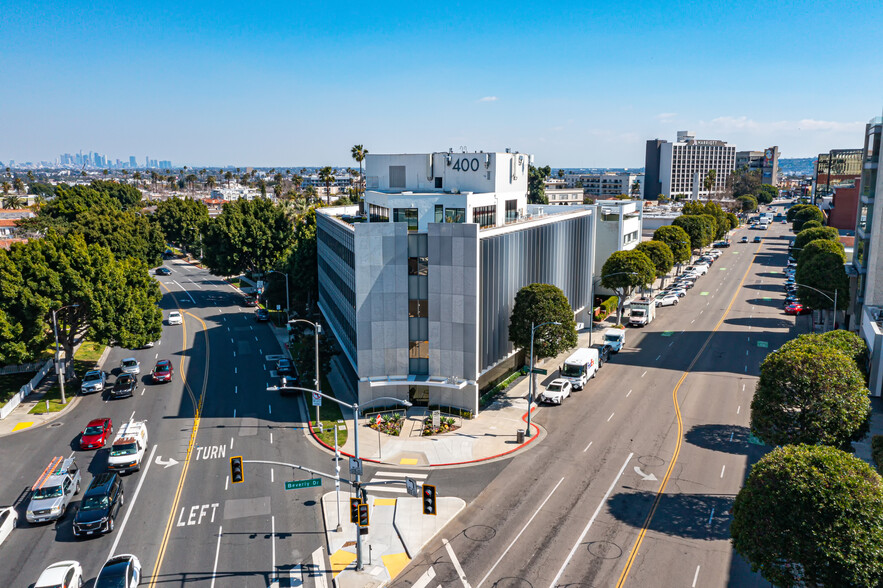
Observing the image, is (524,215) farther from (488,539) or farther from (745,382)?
(488,539)

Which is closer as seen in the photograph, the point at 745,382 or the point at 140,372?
the point at 745,382

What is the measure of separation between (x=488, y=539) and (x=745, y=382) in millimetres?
34324

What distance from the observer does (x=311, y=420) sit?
4612 centimetres

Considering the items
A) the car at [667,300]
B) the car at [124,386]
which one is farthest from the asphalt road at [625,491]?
the car at [124,386]

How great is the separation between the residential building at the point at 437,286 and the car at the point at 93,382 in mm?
21011

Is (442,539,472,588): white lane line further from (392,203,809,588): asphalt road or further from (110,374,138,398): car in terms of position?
(110,374,138,398): car

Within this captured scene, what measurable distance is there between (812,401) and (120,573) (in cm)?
3396

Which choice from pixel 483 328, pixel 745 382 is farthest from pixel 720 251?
pixel 483 328

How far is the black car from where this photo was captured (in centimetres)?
2998

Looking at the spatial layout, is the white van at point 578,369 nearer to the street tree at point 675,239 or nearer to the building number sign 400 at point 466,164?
the building number sign 400 at point 466,164

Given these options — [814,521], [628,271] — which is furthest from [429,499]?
[628,271]

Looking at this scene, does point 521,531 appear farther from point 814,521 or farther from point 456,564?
point 814,521

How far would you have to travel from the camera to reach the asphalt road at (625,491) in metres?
27.2

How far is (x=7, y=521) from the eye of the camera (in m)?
30.4
